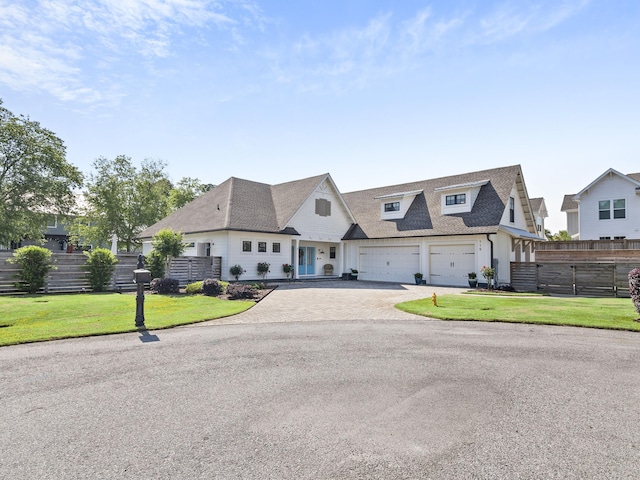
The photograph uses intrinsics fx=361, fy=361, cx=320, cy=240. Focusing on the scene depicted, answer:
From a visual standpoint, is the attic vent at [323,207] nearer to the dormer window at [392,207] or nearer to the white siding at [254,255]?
the white siding at [254,255]

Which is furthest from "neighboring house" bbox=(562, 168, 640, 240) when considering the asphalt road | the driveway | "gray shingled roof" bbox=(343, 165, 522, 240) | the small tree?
the small tree

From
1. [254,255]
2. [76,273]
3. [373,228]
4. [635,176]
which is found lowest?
[76,273]

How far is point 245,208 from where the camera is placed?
24.9 m

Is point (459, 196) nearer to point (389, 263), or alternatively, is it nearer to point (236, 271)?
point (389, 263)

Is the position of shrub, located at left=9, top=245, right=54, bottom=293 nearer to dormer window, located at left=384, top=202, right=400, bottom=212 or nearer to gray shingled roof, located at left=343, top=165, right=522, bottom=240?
gray shingled roof, located at left=343, top=165, right=522, bottom=240

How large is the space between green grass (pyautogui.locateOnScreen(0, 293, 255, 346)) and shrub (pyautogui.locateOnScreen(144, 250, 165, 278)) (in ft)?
13.4

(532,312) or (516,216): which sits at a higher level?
(516,216)

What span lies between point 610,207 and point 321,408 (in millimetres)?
33493

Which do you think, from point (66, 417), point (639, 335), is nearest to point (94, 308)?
point (66, 417)

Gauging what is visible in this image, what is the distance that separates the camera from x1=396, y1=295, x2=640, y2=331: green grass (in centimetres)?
984

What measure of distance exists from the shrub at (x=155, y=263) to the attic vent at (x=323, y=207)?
1208 centimetres

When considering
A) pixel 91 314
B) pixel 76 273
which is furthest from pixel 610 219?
pixel 76 273

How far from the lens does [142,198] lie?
Answer: 41.8 metres

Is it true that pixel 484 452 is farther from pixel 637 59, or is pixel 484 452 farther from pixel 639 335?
pixel 637 59
